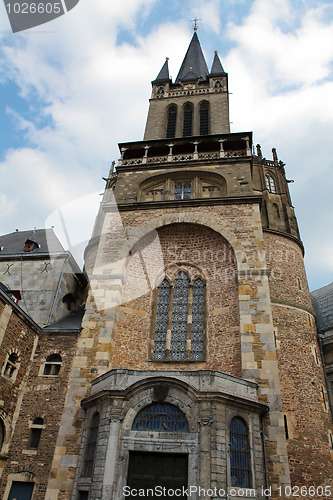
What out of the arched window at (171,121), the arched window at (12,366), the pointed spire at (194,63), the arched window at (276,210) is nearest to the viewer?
the arched window at (12,366)

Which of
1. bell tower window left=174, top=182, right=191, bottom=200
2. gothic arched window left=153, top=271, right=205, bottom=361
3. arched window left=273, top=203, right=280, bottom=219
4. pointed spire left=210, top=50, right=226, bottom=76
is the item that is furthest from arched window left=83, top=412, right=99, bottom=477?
pointed spire left=210, top=50, right=226, bottom=76

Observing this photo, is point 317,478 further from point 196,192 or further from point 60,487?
point 196,192

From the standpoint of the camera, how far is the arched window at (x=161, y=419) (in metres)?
9.40

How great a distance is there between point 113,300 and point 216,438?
5.74 meters

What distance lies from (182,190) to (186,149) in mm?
2756

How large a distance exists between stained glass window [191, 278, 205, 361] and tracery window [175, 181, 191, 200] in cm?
413

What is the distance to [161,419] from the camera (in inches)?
376

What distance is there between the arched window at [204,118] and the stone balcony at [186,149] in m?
4.31

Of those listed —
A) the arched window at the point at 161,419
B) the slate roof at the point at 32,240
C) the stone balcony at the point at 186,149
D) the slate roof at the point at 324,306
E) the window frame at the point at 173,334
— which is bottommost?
the arched window at the point at 161,419

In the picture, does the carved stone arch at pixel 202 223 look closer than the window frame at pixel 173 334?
No

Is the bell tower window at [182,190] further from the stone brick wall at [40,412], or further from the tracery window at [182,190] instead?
the stone brick wall at [40,412]

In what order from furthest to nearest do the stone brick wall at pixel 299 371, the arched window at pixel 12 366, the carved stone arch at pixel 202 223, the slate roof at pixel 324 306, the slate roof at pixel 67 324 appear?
1. the slate roof at pixel 324 306
2. the carved stone arch at pixel 202 223
3. the slate roof at pixel 67 324
4. the stone brick wall at pixel 299 371
5. the arched window at pixel 12 366

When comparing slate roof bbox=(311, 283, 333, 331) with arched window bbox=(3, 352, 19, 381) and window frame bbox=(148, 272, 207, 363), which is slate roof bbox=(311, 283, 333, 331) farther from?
arched window bbox=(3, 352, 19, 381)

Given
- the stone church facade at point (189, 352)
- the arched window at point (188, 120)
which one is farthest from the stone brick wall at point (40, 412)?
the arched window at point (188, 120)
